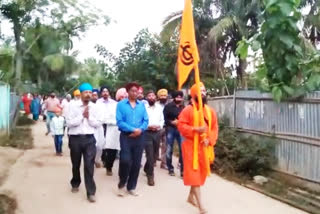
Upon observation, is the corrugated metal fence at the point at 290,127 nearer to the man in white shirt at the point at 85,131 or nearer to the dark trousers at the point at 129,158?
the dark trousers at the point at 129,158

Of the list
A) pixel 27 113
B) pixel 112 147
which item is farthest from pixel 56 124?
Result: pixel 27 113

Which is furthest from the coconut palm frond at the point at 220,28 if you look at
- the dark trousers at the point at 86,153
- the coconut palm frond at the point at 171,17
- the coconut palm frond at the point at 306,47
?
the dark trousers at the point at 86,153

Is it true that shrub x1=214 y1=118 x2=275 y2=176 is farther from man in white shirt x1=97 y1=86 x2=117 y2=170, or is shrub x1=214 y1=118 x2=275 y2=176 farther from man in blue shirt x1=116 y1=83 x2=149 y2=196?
man in blue shirt x1=116 y1=83 x2=149 y2=196

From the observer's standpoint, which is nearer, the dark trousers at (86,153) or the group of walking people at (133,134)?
the group of walking people at (133,134)

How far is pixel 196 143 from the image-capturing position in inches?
271

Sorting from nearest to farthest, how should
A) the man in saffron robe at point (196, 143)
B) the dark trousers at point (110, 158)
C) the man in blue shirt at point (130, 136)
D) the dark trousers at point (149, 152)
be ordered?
the man in saffron robe at point (196, 143) < the man in blue shirt at point (130, 136) < the dark trousers at point (149, 152) < the dark trousers at point (110, 158)

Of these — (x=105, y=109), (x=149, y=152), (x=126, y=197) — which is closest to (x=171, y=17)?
(x=105, y=109)

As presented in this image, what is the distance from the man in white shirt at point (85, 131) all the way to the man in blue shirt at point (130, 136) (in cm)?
46

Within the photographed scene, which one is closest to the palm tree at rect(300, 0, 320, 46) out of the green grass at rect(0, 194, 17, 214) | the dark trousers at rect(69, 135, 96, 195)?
the dark trousers at rect(69, 135, 96, 195)

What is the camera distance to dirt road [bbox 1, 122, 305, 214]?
7.06m

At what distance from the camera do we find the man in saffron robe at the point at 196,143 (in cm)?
680

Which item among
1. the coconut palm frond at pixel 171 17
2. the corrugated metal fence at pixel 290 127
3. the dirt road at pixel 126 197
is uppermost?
the coconut palm frond at pixel 171 17

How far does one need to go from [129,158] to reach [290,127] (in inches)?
130

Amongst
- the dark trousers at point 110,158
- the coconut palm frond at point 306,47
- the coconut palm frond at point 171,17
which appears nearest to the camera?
the dark trousers at point 110,158
